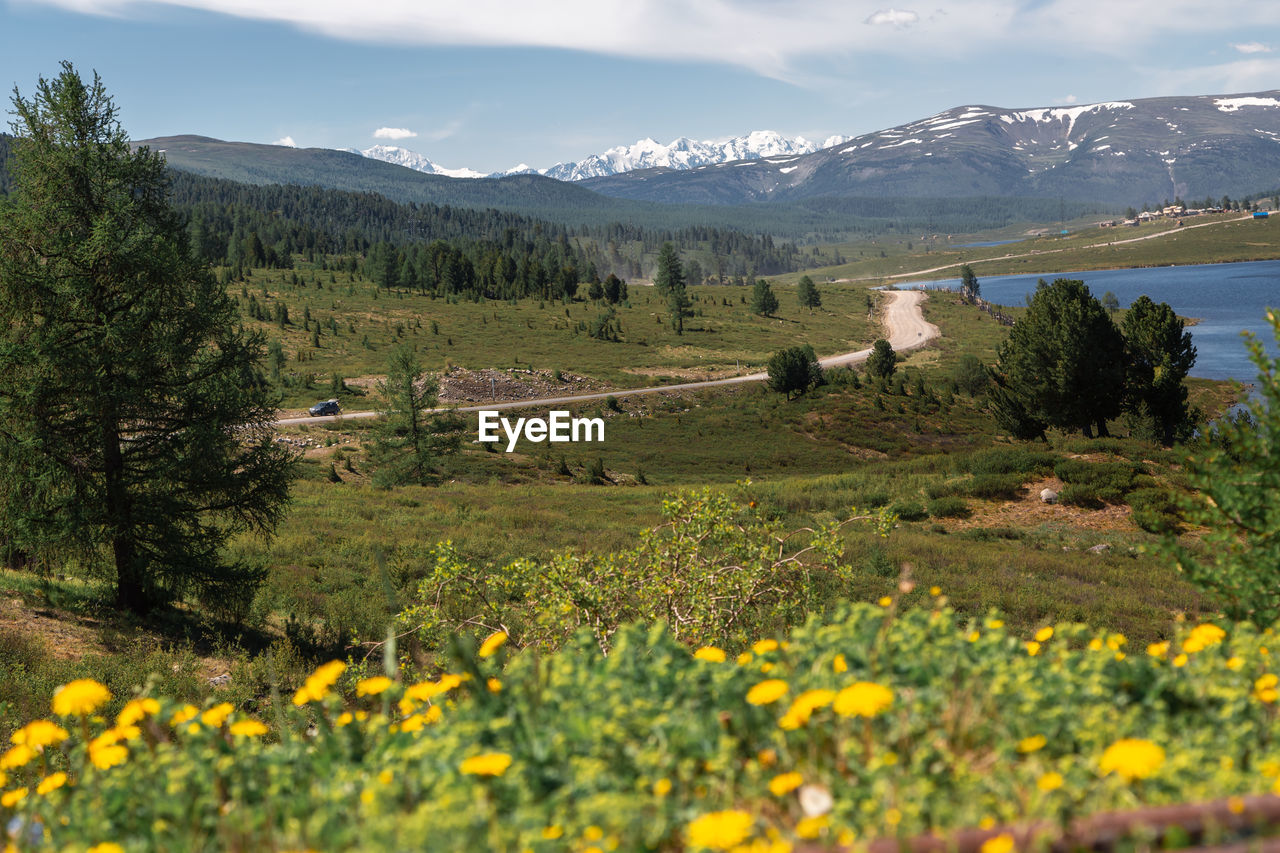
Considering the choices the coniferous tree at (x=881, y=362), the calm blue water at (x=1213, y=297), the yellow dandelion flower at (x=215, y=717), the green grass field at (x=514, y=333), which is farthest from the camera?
the green grass field at (x=514, y=333)

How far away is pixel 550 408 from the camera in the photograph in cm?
6519

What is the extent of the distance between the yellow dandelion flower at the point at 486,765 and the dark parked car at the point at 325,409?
64375mm

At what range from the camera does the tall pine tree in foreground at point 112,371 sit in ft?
35.1

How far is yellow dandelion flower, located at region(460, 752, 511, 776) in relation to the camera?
2.45m

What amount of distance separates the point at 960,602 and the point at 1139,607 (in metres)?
3.48

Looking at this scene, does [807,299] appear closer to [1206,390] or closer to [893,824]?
[1206,390]

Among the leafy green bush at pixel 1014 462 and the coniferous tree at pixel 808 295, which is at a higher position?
the coniferous tree at pixel 808 295

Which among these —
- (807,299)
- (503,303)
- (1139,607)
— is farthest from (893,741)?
(807,299)

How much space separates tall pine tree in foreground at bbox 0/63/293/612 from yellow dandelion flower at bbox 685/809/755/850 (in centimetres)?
1153

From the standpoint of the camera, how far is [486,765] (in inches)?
96.8

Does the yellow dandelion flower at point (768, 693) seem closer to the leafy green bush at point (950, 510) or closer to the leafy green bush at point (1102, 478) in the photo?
the leafy green bush at point (950, 510)

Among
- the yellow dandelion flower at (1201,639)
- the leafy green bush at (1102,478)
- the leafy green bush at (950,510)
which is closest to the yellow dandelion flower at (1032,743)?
the yellow dandelion flower at (1201,639)

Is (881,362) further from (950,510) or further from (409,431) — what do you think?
(950,510)

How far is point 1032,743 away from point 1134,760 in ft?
1.20
